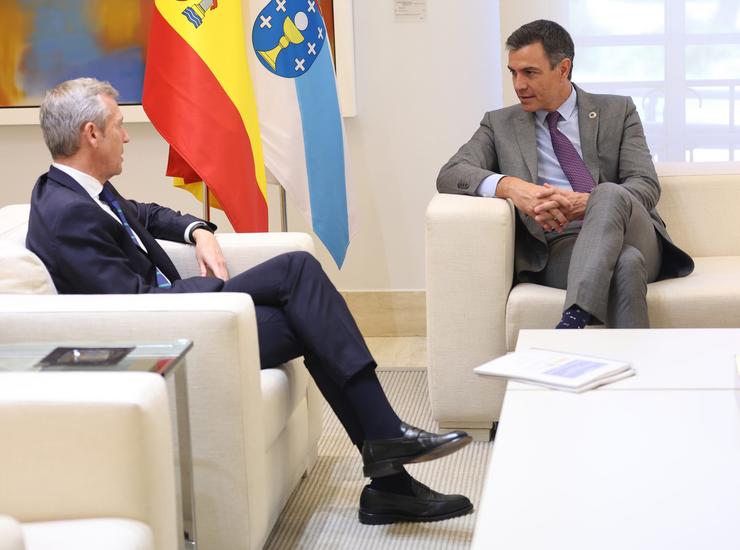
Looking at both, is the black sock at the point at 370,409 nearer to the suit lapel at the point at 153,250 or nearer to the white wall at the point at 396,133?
the suit lapel at the point at 153,250

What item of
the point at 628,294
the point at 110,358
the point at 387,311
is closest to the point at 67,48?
the point at 387,311

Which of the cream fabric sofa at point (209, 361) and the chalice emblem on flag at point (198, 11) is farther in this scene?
the chalice emblem on flag at point (198, 11)

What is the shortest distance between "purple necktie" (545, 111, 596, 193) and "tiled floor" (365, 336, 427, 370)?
1002 mm

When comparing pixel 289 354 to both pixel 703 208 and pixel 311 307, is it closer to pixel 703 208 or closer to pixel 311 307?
pixel 311 307

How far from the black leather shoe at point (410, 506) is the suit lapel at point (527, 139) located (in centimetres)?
126

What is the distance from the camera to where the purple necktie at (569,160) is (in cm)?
362

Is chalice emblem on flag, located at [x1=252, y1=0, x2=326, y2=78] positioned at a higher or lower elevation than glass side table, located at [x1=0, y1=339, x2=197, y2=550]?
higher

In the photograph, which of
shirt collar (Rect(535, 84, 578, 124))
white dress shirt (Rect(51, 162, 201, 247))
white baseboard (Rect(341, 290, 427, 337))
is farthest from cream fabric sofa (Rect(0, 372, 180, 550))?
white baseboard (Rect(341, 290, 427, 337))

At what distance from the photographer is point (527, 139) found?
3.68 meters

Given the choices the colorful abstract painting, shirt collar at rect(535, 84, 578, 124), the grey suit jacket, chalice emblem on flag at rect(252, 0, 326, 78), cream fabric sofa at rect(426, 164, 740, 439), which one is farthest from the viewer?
the colorful abstract painting

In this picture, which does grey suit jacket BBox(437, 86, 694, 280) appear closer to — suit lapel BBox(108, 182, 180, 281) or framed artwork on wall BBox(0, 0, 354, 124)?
suit lapel BBox(108, 182, 180, 281)

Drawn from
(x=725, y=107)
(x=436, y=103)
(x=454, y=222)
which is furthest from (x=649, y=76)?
(x=454, y=222)

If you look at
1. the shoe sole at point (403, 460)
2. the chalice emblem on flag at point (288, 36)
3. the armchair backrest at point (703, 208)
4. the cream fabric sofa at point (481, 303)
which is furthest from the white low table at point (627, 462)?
the chalice emblem on flag at point (288, 36)

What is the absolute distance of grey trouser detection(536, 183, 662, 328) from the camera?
10.2 feet
